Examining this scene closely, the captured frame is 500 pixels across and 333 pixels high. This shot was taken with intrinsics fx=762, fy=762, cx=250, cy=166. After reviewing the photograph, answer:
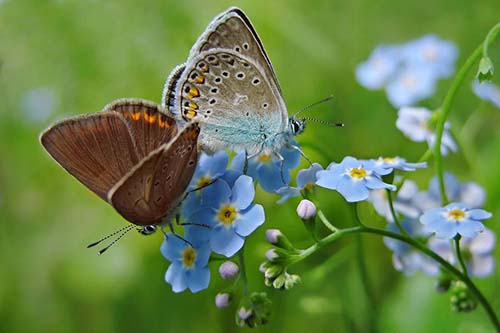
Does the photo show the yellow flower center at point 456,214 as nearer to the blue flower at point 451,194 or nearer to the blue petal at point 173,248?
the blue flower at point 451,194

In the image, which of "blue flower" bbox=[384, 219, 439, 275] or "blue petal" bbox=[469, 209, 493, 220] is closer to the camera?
"blue petal" bbox=[469, 209, 493, 220]

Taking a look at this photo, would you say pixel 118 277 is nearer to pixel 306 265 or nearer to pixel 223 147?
pixel 306 265

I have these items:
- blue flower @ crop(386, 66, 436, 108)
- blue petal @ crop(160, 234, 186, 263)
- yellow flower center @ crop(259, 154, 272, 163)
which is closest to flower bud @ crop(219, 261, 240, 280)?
blue petal @ crop(160, 234, 186, 263)

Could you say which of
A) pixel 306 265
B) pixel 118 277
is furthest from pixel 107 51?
pixel 306 265

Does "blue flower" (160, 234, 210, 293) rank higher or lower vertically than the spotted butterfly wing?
lower

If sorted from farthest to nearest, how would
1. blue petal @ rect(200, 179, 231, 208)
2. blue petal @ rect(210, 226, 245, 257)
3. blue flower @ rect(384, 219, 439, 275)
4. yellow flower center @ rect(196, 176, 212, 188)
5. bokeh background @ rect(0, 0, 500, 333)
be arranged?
bokeh background @ rect(0, 0, 500, 333), blue flower @ rect(384, 219, 439, 275), yellow flower center @ rect(196, 176, 212, 188), blue petal @ rect(200, 179, 231, 208), blue petal @ rect(210, 226, 245, 257)

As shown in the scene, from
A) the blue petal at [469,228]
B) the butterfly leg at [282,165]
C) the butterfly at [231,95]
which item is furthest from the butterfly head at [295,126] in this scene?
the blue petal at [469,228]

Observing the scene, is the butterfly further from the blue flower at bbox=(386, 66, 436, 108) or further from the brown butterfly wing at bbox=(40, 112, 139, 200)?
the blue flower at bbox=(386, 66, 436, 108)
